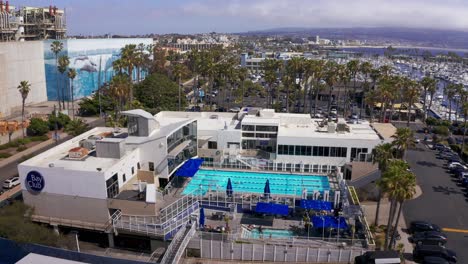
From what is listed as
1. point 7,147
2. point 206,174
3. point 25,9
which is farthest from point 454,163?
point 25,9

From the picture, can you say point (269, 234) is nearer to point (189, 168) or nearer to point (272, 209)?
point (272, 209)

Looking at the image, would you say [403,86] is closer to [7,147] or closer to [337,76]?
[337,76]

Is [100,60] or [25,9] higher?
[25,9]

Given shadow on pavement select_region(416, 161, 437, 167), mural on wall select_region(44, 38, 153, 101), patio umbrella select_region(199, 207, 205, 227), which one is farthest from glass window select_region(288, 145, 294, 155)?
mural on wall select_region(44, 38, 153, 101)

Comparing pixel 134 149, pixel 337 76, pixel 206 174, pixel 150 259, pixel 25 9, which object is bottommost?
pixel 150 259

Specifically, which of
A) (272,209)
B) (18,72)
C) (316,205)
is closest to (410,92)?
(316,205)

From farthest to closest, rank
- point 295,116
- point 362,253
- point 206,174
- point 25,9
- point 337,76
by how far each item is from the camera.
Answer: point 25,9
point 337,76
point 295,116
point 206,174
point 362,253

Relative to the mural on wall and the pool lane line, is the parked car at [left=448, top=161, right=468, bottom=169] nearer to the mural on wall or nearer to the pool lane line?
the pool lane line
